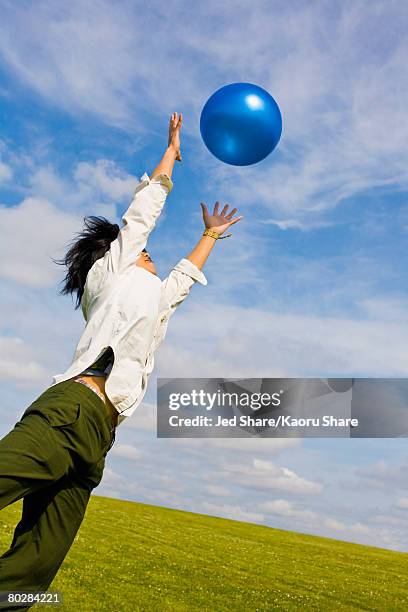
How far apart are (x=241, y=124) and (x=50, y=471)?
4.06 m

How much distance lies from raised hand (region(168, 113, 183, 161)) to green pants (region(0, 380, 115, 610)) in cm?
233

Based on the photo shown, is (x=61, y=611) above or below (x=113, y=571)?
below

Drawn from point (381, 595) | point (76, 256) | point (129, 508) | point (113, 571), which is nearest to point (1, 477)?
point (76, 256)

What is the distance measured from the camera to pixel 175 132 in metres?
5.41

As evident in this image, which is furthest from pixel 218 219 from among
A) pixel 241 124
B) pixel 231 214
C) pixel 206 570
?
pixel 206 570

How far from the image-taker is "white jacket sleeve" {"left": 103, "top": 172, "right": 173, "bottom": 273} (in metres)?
4.63

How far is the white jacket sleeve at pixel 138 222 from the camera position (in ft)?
15.2

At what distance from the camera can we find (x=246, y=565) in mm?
14336

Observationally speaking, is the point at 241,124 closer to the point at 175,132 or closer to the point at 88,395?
the point at 175,132

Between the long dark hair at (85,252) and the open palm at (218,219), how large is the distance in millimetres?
912

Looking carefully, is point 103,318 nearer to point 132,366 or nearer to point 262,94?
point 132,366

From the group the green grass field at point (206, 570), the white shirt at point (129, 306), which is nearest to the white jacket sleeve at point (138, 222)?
the white shirt at point (129, 306)

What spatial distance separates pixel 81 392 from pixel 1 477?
772 millimetres

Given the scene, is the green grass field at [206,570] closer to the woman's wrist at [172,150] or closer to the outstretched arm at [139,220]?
the outstretched arm at [139,220]
